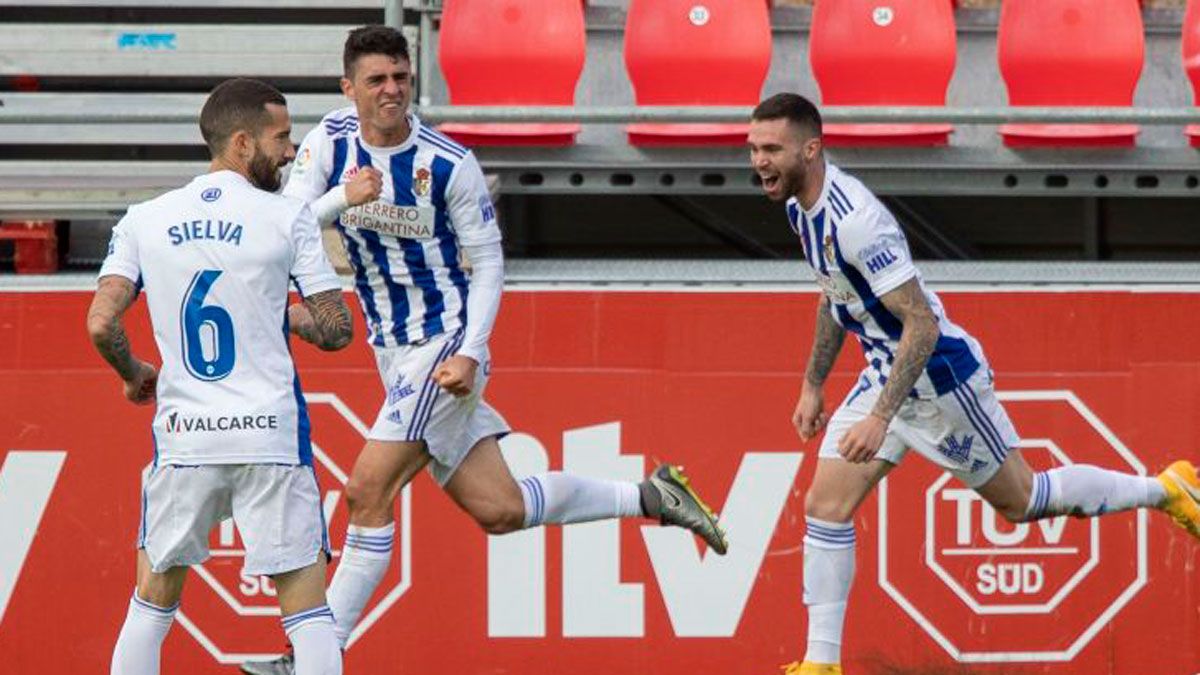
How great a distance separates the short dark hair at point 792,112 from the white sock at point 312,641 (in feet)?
6.68

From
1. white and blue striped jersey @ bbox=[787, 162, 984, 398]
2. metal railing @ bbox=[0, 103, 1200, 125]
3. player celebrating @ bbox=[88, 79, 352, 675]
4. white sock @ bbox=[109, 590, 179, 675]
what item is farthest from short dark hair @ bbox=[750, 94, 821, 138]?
white sock @ bbox=[109, 590, 179, 675]

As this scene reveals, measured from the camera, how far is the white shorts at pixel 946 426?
7371 mm

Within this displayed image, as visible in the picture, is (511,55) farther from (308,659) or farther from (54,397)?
(308,659)

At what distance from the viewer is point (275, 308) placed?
20.7 feet

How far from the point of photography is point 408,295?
7.40 m

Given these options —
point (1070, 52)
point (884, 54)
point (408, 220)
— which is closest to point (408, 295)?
point (408, 220)

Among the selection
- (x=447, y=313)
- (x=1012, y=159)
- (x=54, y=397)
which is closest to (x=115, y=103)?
(x=54, y=397)

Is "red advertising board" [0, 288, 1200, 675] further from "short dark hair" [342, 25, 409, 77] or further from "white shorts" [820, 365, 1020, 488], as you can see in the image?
"short dark hair" [342, 25, 409, 77]

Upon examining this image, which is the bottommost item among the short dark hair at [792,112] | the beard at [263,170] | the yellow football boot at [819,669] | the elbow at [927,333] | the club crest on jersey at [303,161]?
the yellow football boot at [819,669]

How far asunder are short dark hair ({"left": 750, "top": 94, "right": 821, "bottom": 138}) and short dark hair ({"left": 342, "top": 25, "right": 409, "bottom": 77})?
111cm

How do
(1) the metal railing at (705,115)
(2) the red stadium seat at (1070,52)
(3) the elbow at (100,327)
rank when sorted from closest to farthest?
(3) the elbow at (100,327), (1) the metal railing at (705,115), (2) the red stadium seat at (1070,52)

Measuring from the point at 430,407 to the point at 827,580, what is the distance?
53.6 inches

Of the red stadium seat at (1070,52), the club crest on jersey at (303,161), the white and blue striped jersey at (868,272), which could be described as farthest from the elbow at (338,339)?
the red stadium seat at (1070,52)

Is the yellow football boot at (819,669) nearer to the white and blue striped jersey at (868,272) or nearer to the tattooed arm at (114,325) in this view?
the white and blue striped jersey at (868,272)
